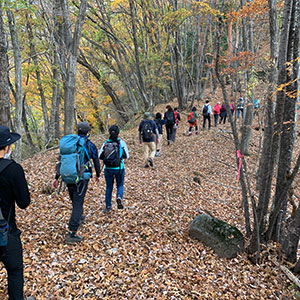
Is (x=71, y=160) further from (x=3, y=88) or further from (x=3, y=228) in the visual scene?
(x=3, y=88)

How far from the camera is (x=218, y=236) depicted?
4727 millimetres

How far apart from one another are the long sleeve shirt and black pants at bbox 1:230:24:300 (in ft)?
0.44

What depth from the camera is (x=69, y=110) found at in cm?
737

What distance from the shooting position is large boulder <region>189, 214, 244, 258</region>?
15.1 feet

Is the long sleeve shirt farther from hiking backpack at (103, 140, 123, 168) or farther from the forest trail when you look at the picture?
hiking backpack at (103, 140, 123, 168)

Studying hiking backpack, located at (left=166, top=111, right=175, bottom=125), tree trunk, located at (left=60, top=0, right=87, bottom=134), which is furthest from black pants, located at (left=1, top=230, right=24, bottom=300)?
hiking backpack, located at (left=166, top=111, right=175, bottom=125)

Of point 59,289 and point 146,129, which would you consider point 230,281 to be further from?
point 146,129

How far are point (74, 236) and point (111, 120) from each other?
22.5m

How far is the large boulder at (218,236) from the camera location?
460cm

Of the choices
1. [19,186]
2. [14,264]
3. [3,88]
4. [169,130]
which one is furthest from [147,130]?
[14,264]

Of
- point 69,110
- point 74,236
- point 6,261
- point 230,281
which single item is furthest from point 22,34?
point 230,281

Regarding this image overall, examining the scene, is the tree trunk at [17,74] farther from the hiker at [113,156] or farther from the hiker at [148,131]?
the hiker at [148,131]

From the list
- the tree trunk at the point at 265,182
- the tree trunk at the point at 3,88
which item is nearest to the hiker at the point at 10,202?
the tree trunk at the point at 3,88

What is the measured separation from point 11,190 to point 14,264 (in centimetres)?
88
